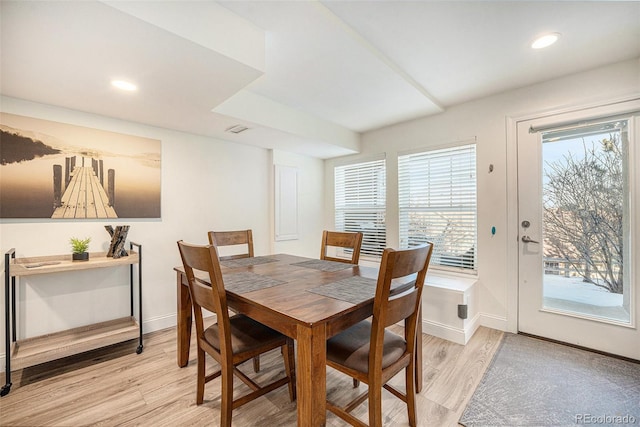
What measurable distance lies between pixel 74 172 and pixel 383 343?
2836 millimetres

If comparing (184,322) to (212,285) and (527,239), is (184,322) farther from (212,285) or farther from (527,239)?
(527,239)

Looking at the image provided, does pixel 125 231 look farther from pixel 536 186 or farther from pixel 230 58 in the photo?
pixel 536 186

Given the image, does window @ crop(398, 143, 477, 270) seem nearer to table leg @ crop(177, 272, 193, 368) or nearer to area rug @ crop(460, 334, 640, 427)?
area rug @ crop(460, 334, 640, 427)

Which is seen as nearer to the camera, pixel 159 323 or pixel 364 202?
pixel 159 323

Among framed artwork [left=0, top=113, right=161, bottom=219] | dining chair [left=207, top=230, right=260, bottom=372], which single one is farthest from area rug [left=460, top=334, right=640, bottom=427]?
framed artwork [left=0, top=113, right=161, bottom=219]

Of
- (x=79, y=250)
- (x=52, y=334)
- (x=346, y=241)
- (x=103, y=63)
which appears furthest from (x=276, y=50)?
(x=52, y=334)

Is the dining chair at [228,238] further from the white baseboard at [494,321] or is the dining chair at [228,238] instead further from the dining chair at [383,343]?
the white baseboard at [494,321]

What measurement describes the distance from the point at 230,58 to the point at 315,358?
169 cm

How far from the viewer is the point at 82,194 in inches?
93.8

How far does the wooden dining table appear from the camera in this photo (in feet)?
3.54

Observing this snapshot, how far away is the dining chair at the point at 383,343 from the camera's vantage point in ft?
3.94

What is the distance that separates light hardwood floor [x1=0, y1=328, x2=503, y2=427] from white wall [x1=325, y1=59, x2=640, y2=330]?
64 centimetres

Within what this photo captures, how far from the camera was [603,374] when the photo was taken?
1.96m

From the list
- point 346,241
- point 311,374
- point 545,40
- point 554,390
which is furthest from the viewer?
point 346,241
